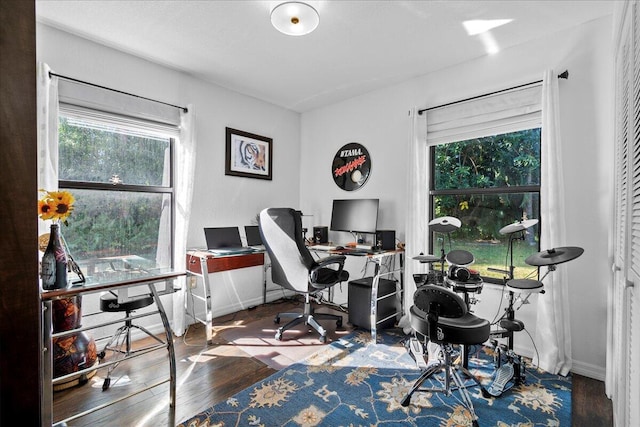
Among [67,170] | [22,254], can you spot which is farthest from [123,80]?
[22,254]

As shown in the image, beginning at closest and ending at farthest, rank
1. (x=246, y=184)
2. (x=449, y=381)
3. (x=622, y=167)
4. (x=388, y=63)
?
1. (x=622, y=167)
2. (x=449, y=381)
3. (x=388, y=63)
4. (x=246, y=184)

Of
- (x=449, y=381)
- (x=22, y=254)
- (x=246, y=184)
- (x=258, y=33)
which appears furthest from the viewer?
(x=246, y=184)

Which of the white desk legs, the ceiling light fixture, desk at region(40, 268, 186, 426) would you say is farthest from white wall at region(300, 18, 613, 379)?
desk at region(40, 268, 186, 426)

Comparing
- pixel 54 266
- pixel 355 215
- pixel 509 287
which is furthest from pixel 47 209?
pixel 509 287

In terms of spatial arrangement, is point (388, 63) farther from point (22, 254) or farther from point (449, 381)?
point (22, 254)

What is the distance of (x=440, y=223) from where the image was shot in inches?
102

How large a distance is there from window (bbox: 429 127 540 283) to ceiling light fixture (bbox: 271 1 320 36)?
5.72 feet

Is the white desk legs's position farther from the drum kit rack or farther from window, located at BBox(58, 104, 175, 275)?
window, located at BBox(58, 104, 175, 275)

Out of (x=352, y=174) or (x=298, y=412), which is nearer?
(x=298, y=412)

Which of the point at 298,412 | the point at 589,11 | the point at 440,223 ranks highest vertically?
the point at 589,11

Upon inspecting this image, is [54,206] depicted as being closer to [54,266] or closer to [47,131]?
[54,266]

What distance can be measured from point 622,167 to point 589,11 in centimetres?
138

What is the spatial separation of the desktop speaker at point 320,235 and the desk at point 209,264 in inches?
31.1

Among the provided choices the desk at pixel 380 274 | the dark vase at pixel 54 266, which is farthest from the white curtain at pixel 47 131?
the desk at pixel 380 274
